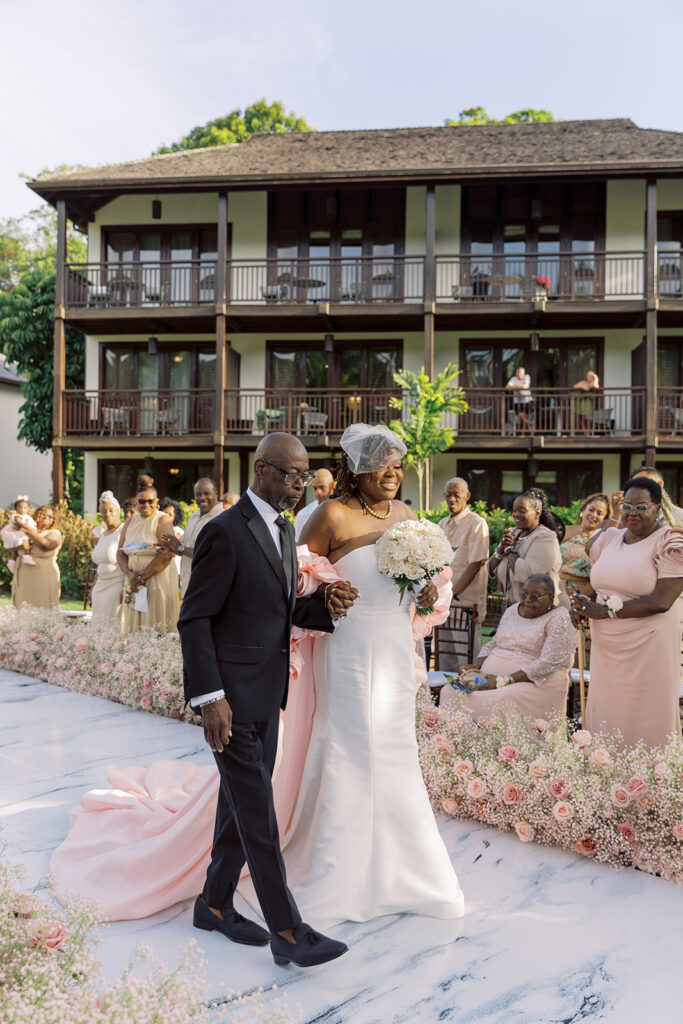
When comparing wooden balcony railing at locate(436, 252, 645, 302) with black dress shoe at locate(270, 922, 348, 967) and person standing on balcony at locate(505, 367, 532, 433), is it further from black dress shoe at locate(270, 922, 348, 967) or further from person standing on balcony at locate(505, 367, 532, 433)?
black dress shoe at locate(270, 922, 348, 967)

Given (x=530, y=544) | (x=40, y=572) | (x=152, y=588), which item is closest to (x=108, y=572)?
(x=152, y=588)

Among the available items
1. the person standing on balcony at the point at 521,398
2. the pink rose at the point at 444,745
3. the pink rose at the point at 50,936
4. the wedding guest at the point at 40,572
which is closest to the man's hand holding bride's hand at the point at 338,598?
the pink rose at the point at 50,936

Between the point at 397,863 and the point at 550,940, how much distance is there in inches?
27.7

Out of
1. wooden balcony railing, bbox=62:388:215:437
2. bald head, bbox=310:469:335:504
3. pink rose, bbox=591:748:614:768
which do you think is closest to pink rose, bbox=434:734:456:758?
pink rose, bbox=591:748:614:768

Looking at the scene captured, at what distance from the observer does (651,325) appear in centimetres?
1778

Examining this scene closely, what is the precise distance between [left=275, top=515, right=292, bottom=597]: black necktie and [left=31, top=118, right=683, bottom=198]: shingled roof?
56.0 feet

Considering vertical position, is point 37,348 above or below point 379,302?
below

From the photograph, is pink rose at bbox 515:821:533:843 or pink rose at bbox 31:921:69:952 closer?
pink rose at bbox 31:921:69:952

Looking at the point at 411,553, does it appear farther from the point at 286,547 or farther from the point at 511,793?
the point at 511,793

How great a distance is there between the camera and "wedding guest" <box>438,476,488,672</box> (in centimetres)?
752

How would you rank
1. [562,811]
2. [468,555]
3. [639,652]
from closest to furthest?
[562,811] < [639,652] < [468,555]

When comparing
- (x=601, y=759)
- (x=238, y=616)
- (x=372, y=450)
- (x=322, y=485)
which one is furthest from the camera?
(x=322, y=485)

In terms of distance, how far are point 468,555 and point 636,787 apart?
3.74m

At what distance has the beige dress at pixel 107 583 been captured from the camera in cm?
877
